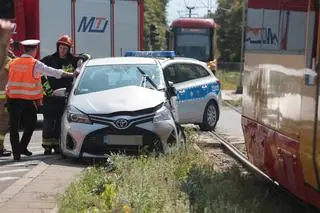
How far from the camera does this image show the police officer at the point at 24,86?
977cm

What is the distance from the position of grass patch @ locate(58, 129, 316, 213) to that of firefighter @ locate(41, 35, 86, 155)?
87.2 inches

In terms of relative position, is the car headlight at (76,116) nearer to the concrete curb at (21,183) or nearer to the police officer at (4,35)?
the concrete curb at (21,183)

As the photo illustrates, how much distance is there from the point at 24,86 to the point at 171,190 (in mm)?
3866

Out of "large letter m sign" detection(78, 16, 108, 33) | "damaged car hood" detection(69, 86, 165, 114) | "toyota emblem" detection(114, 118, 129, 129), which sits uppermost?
"large letter m sign" detection(78, 16, 108, 33)

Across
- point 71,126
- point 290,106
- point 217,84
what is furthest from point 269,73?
point 217,84

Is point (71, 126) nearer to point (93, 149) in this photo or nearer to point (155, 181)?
point (93, 149)

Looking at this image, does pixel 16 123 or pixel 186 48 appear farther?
pixel 186 48

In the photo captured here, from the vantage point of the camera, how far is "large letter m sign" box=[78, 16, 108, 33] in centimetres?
1552

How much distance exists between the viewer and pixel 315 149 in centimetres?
539

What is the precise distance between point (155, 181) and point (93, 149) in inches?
98.4

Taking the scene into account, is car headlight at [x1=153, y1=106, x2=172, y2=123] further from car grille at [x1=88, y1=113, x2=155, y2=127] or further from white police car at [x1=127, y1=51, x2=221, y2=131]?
white police car at [x1=127, y1=51, x2=221, y2=131]

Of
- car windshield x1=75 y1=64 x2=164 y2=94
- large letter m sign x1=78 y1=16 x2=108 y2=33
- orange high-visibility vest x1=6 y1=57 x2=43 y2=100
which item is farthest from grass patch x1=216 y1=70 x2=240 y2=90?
orange high-visibility vest x1=6 y1=57 x2=43 y2=100

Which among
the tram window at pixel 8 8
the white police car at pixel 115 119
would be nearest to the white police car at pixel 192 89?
the tram window at pixel 8 8

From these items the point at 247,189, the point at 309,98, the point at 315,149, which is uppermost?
the point at 309,98
